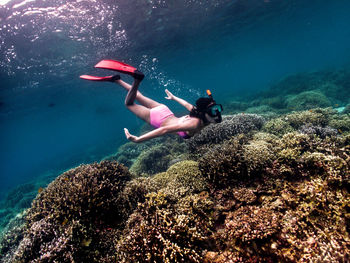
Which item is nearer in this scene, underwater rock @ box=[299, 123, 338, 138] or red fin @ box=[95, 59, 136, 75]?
red fin @ box=[95, 59, 136, 75]

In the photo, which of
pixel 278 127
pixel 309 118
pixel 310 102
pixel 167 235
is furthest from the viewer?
pixel 310 102

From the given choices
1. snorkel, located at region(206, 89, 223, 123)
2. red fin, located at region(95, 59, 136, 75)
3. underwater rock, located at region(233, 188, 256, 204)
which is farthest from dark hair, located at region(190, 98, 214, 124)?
red fin, located at region(95, 59, 136, 75)

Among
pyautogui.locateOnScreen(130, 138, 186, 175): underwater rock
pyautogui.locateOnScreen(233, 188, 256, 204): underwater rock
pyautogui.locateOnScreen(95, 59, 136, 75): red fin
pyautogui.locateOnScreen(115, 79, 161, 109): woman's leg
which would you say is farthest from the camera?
pyautogui.locateOnScreen(130, 138, 186, 175): underwater rock

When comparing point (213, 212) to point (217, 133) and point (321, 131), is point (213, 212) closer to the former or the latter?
point (217, 133)

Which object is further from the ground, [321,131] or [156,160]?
[321,131]

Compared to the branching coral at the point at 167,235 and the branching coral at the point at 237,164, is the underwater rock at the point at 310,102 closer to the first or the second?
the branching coral at the point at 237,164

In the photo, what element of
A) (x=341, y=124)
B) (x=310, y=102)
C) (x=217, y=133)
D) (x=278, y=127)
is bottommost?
(x=310, y=102)

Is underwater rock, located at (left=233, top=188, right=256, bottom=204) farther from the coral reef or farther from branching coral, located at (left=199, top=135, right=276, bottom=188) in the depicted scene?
branching coral, located at (left=199, top=135, right=276, bottom=188)

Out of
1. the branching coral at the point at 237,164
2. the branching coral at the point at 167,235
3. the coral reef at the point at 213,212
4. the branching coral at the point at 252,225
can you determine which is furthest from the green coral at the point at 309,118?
the branching coral at the point at 167,235

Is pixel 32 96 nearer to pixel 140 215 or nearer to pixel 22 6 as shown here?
pixel 22 6

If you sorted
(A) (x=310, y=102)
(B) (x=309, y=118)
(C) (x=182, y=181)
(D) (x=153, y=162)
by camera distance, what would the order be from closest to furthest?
(C) (x=182, y=181) < (B) (x=309, y=118) < (D) (x=153, y=162) < (A) (x=310, y=102)

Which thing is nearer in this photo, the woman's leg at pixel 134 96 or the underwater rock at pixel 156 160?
the woman's leg at pixel 134 96

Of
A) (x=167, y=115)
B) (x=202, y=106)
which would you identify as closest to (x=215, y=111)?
(x=202, y=106)

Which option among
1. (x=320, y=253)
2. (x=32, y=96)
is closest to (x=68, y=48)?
(x=32, y=96)
